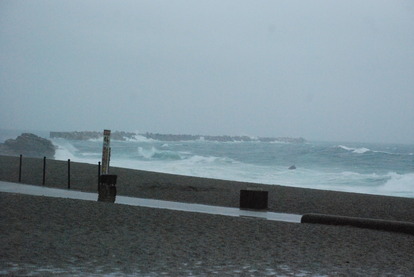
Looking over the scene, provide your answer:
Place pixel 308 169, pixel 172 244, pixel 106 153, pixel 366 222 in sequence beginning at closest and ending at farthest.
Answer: pixel 172 244 < pixel 366 222 < pixel 106 153 < pixel 308 169

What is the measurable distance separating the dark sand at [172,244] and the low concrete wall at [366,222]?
225 millimetres

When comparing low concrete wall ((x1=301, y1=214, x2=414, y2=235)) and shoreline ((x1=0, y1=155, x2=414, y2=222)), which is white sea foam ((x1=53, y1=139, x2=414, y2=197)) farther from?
low concrete wall ((x1=301, y1=214, x2=414, y2=235))

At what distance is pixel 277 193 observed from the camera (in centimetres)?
2127

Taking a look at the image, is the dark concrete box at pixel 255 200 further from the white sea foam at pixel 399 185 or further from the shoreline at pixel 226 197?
the white sea foam at pixel 399 185

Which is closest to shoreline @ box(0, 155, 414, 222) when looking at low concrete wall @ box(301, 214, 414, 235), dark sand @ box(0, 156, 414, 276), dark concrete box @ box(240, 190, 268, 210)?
dark concrete box @ box(240, 190, 268, 210)

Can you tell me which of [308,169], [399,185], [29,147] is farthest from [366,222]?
[29,147]

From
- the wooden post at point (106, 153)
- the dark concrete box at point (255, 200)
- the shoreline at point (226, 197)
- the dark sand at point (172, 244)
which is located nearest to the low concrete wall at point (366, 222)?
the dark sand at point (172, 244)

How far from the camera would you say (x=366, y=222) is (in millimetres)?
12281

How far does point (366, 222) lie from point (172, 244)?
15.8ft

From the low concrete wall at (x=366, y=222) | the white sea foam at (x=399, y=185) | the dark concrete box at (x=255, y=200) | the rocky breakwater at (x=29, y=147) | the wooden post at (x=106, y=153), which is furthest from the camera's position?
the rocky breakwater at (x=29, y=147)

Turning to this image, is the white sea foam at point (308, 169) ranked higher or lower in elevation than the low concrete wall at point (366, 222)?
lower

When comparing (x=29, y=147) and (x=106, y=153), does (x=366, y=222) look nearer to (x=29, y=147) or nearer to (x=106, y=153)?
(x=106, y=153)

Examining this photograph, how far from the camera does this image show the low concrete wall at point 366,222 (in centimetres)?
1184

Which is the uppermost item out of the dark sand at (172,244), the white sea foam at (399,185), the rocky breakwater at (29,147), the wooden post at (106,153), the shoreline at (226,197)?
the wooden post at (106,153)
